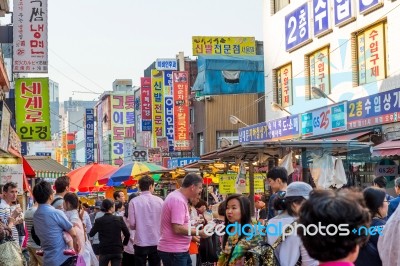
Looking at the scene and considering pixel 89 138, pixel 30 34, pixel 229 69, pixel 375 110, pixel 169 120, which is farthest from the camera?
pixel 89 138

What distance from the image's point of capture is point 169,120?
46125mm

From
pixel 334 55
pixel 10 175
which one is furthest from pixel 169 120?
pixel 10 175

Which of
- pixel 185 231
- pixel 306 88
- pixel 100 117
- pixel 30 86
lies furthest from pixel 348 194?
pixel 100 117

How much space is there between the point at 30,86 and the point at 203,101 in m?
25.1

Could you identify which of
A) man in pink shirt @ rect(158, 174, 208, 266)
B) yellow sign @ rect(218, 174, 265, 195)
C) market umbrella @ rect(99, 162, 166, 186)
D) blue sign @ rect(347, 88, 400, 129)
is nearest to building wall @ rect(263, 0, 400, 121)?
blue sign @ rect(347, 88, 400, 129)

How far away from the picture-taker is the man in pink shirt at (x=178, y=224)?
9.03 m

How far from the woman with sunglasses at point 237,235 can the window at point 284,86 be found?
73.2 ft

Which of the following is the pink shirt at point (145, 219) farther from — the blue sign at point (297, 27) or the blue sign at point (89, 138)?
the blue sign at point (89, 138)

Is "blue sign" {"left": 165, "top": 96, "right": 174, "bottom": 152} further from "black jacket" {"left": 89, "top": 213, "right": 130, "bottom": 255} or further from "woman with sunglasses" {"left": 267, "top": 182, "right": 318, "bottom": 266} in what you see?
"woman with sunglasses" {"left": 267, "top": 182, "right": 318, "bottom": 266}

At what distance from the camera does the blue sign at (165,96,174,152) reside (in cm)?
4578

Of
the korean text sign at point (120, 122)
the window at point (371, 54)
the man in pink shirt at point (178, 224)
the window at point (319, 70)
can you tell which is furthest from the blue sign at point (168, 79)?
the man in pink shirt at point (178, 224)

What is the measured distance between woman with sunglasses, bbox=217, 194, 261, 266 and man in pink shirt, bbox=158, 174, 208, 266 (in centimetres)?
180

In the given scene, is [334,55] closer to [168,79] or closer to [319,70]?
[319,70]

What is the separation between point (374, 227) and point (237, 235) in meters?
1.23
